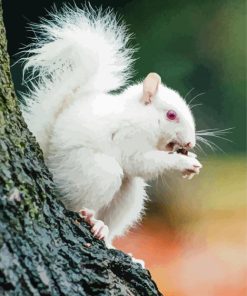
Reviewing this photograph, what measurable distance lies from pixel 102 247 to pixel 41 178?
14cm

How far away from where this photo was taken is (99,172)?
1.16m

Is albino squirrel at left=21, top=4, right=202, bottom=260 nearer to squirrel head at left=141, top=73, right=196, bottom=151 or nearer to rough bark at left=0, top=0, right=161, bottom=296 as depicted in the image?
squirrel head at left=141, top=73, right=196, bottom=151

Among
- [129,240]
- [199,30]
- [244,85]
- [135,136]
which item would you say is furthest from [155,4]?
[135,136]

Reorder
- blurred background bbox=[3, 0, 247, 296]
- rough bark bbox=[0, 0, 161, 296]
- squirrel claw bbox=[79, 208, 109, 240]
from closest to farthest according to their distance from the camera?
rough bark bbox=[0, 0, 161, 296] < squirrel claw bbox=[79, 208, 109, 240] < blurred background bbox=[3, 0, 247, 296]

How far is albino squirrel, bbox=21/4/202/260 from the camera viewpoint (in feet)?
3.89

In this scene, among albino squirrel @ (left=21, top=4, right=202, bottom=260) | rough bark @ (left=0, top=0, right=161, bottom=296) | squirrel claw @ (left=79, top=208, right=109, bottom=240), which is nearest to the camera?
rough bark @ (left=0, top=0, right=161, bottom=296)

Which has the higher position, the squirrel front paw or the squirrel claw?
the squirrel front paw

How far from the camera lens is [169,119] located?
1.26 m

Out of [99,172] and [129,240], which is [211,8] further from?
[99,172]

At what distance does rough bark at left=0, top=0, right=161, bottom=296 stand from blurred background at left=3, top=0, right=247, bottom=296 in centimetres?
71

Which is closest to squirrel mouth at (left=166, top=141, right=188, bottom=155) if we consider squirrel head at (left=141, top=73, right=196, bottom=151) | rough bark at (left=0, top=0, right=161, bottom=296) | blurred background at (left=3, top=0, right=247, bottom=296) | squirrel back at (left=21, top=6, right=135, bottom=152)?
squirrel head at (left=141, top=73, right=196, bottom=151)

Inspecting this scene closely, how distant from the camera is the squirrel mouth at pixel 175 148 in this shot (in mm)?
1267

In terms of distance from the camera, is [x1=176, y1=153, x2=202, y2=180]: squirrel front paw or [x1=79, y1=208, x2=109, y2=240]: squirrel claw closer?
[x1=79, y1=208, x2=109, y2=240]: squirrel claw

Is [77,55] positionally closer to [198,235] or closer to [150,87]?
[150,87]
